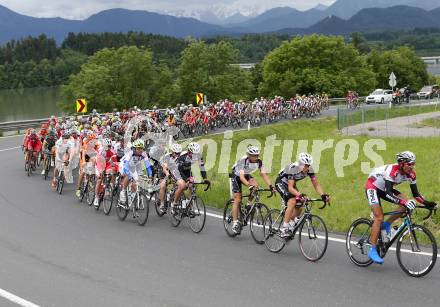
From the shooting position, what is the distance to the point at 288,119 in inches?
1652

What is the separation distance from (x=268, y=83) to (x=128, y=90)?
21.2 meters

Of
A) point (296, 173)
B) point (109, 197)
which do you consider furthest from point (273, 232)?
point (109, 197)

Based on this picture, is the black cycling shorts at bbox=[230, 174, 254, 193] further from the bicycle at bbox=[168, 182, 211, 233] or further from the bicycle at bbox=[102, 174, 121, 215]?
the bicycle at bbox=[102, 174, 121, 215]

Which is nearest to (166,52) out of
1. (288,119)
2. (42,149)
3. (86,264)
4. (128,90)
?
(128,90)

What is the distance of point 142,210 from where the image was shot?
13086 millimetres

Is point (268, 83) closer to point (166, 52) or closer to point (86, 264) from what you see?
point (86, 264)

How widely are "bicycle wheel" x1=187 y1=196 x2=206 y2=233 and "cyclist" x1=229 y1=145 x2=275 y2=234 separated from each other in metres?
1.03

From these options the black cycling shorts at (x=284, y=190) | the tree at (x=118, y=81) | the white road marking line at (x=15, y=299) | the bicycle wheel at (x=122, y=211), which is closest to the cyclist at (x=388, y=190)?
the black cycling shorts at (x=284, y=190)

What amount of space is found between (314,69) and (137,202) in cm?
7203

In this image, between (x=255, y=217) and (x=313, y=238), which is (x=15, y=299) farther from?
(x=313, y=238)

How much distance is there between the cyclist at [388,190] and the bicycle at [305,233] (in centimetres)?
82

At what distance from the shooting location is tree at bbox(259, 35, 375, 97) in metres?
81.0

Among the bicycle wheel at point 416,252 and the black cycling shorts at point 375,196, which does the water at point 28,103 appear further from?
the bicycle wheel at point 416,252

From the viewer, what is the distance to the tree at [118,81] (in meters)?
78.5
